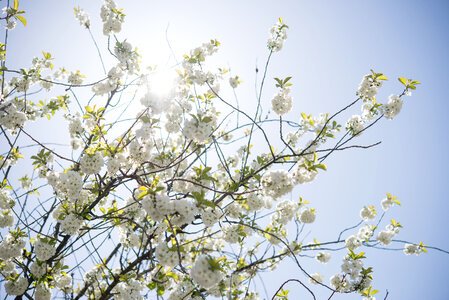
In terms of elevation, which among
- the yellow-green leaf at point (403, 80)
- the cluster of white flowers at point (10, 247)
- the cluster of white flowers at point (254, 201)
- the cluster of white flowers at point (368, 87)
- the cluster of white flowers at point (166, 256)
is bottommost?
the cluster of white flowers at point (166, 256)

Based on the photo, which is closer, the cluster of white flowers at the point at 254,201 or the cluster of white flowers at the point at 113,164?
the cluster of white flowers at the point at 113,164

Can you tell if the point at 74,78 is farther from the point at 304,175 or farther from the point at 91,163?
the point at 304,175

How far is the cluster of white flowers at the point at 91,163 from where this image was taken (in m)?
2.92

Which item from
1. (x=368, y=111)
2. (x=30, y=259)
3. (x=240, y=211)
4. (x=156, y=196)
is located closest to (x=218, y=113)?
(x=240, y=211)

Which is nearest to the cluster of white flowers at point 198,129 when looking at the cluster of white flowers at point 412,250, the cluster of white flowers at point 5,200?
the cluster of white flowers at point 5,200

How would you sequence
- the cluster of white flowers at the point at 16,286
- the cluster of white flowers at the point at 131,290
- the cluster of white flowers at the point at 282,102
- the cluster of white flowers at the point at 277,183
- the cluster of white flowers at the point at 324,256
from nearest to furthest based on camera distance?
the cluster of white flowers at the point at 277,183 < the cluster of white flowers at the point at 282,102 < the cluster of white flowers at the point at 131,290 < the cluster of white flowers at the point at 16,286 < the cluster of white flowers at the point at 324,256

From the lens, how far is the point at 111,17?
4.84 metres

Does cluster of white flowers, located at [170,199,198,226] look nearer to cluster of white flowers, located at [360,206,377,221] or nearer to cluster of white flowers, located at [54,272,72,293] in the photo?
cluster of white flowers, located at [54,272,72,293]

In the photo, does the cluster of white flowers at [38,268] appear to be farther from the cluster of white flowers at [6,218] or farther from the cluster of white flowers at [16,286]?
the cluster of white flowers at [6,218]

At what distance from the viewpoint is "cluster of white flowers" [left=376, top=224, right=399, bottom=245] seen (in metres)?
7.11

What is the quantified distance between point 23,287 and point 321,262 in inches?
282

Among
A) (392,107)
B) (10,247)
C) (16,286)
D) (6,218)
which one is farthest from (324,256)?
(6,218)

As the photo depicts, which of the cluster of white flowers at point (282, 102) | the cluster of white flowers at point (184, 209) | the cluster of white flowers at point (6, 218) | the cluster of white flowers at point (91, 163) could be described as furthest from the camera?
the cluster of white flowers at point (6, 218)

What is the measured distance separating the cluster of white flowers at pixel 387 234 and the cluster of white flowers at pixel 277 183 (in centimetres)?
662
